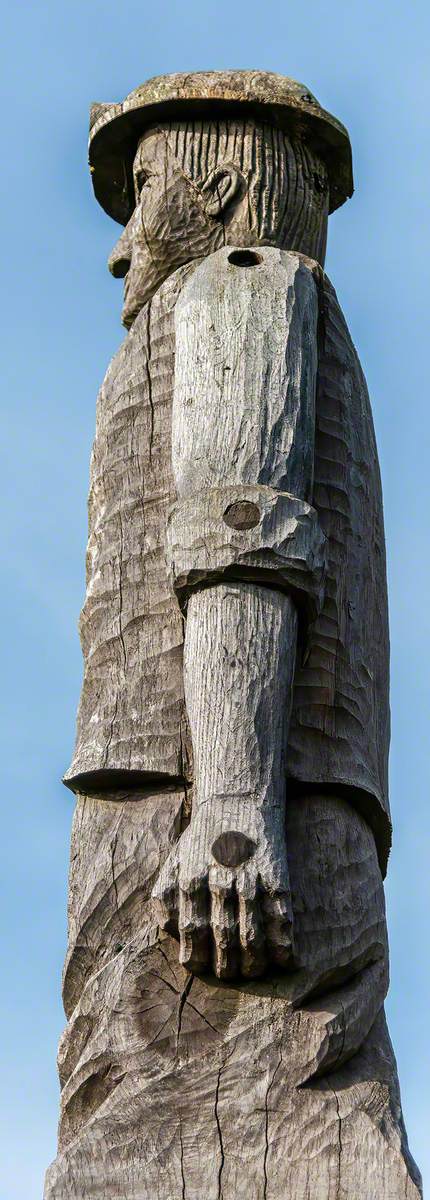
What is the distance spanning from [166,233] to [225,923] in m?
2.65

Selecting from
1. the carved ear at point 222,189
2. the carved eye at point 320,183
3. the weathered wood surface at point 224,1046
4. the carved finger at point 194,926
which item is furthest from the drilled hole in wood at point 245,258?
the carved finger at point 194,926

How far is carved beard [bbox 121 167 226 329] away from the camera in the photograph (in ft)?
22.2

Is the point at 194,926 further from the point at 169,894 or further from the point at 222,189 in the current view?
the point at 222,189

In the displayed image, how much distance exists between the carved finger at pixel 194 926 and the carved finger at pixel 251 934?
0.34 feet

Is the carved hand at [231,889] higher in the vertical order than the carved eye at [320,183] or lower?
lower

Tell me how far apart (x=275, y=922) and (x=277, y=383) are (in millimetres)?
1697

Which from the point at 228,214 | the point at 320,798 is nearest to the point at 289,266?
the point at 228,214

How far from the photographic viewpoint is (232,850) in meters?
5.35

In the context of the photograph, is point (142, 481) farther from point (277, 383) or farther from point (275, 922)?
point (275, 922)

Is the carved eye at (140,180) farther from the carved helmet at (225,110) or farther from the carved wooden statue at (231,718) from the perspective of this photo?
the carved helmet at (225,110)

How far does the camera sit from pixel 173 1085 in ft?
18.0

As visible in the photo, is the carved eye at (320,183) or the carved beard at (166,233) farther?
the carved eye at (320,183)

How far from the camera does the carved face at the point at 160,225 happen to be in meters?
6.77

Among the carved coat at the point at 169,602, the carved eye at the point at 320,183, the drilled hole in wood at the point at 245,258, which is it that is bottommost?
the carved coat at the point at 169,602
